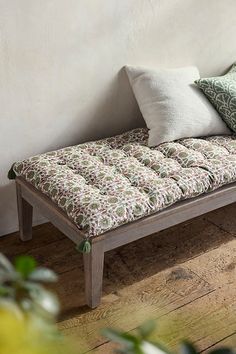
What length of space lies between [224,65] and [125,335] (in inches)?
113

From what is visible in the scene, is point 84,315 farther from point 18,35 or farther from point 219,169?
point 18,35

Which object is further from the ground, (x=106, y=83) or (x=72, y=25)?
(x=72, y=25)

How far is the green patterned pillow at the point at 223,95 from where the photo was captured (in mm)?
2631

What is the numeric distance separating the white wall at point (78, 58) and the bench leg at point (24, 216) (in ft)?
0.35

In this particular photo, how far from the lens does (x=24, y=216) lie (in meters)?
2.42

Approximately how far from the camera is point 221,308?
2.09 meters

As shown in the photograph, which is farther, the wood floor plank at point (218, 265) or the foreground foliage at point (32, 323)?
the wood floor plank at point (218, 265)

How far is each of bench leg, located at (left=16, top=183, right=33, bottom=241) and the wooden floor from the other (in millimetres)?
45

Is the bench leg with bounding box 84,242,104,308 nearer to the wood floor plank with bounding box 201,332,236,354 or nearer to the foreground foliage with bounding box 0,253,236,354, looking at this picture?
the wood floor plank with bounding box 201,332,236,354

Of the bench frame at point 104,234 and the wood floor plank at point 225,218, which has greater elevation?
the bench frame at point 104,234

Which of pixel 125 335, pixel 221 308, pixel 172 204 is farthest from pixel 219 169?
pixel 125 335

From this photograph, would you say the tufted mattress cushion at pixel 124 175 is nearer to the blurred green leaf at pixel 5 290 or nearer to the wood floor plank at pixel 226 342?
the wood floor plank at pixel 226 342

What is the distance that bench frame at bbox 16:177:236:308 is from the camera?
76.9 inches

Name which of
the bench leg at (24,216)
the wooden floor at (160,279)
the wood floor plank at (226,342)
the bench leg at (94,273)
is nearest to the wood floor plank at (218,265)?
the wooden floor at (160,279)
